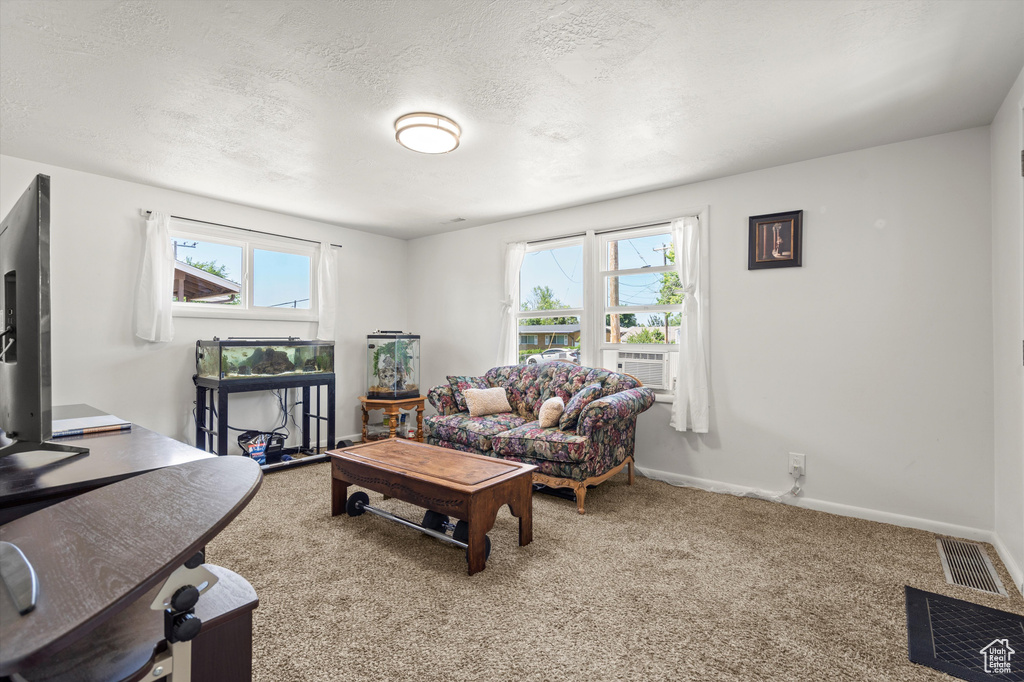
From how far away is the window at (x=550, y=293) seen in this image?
14.8 ft

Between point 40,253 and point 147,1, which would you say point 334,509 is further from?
point 147,1

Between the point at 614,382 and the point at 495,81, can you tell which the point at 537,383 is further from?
the point at 495,81

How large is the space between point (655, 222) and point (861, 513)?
246 centimetres

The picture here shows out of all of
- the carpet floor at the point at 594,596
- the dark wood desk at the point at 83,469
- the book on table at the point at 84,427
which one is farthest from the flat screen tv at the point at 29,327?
the carpet floor at the point at 594,596

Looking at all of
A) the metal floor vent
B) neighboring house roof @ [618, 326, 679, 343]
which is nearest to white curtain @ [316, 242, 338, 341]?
neighboring house roof @ [618, 326, 679, 343]

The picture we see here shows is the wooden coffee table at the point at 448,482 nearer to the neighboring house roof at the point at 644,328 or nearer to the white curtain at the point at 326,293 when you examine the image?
the neighboring house roof at the point at 644,328

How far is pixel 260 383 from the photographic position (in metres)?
4.00

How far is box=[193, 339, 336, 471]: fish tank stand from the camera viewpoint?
3.85 meters

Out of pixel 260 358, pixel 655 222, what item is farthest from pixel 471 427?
pixel 655 222

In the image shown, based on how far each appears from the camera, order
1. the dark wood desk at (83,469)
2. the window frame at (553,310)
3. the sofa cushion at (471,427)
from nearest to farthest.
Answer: the dark wood desk at (83,469) → the sofa cushion at (471,427) → the window frame at (553,310)

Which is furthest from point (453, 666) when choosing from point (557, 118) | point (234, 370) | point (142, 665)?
point (234, 370)

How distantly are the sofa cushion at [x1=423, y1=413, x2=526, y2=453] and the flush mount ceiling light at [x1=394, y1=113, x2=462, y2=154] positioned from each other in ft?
6.38

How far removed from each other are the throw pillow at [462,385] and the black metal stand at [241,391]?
117 cm

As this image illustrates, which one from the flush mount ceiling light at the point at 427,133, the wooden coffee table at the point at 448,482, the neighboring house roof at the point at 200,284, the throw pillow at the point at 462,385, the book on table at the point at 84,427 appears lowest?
the wooden coffee table at the point at 448,482
